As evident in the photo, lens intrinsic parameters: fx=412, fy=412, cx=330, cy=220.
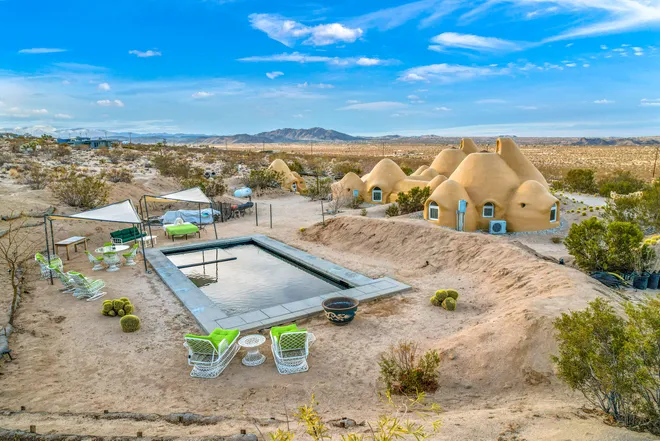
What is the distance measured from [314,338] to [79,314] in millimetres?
6092

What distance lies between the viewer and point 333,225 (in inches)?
733

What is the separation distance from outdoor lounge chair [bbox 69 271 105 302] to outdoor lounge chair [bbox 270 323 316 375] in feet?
20.2

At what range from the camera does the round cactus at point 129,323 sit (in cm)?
909

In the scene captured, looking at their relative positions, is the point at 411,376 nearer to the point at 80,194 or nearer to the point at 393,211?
the point at 393,211

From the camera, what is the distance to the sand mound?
7195 mm

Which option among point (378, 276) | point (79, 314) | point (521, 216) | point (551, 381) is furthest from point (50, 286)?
point (521, 216)

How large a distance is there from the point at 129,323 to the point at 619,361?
8.91 metres

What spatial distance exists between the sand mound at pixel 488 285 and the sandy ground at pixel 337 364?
3 centimetres

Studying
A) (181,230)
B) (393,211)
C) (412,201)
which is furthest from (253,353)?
(412,201)

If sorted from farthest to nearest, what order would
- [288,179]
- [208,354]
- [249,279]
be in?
[288,179] < [249,279] < [208,354]

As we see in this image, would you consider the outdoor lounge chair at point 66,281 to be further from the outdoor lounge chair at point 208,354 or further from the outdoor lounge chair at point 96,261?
the outdoor lounge chair at point 208,354

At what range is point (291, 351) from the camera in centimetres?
790

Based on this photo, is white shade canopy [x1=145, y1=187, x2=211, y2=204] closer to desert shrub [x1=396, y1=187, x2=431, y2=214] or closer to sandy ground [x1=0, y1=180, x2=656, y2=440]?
sandy ground [x1=0, y1=180, x2=656, y2=440]

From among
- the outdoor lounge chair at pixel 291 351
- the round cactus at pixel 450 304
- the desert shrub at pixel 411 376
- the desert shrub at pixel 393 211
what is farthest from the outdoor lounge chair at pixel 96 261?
the desert shrub at pixel 393 211
